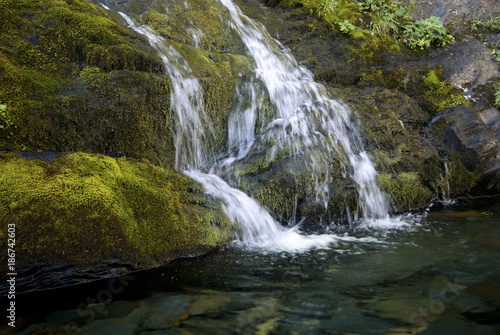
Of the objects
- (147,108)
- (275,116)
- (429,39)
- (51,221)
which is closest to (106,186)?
(51,221)

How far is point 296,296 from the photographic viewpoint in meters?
3.76

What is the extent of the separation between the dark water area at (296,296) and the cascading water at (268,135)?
856 millimetres

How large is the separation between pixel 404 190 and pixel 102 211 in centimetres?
601

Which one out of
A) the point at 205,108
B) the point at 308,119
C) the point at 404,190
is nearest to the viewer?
the point at 205,108

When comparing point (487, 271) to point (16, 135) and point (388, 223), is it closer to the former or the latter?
point (388, 223)

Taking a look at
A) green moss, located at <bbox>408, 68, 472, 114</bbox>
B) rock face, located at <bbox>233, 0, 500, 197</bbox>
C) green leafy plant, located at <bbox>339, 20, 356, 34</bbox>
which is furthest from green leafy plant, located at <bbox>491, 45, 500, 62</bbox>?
green leafy plant, located at <bbox>339, 20, 356, 34</bbox>

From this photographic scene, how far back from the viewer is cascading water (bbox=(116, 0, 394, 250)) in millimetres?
5801

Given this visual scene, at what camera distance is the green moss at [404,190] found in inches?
283

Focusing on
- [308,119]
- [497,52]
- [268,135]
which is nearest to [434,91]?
[497,52]

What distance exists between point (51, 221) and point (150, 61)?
3343mm

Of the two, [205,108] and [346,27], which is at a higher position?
[346,27]

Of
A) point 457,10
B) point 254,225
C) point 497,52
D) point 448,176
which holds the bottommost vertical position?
point 254,225

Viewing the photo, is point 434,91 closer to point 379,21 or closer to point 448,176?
point 448,176

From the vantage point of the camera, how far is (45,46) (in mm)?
5449
